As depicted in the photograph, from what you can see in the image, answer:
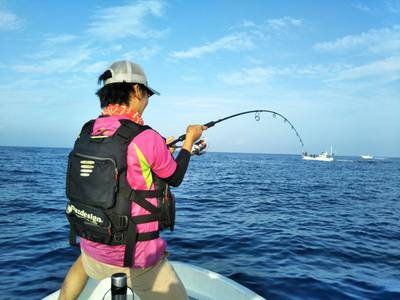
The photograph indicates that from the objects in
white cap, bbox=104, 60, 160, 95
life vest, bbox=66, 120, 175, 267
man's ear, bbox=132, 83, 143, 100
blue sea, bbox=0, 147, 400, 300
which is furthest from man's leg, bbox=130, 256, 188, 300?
blue sea, bbox=0, 147, 400, 300

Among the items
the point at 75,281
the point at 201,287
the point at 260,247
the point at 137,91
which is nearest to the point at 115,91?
the point at 137,91

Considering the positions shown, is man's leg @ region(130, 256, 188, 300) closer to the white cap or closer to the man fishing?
the man fishing

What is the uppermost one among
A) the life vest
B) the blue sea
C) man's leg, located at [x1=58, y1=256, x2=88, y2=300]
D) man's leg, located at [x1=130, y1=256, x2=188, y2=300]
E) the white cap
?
the white cap

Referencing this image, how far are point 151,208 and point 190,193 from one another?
17189 mm

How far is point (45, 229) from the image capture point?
9.88m

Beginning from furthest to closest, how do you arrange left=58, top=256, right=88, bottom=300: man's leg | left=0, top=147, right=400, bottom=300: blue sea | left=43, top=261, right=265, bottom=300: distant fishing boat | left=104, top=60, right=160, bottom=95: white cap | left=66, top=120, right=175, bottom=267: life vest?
left=0, top=147, right=400, bottom=300: blue sea < left=43, top=261, right=265, bottom=300: distant fishing boat < left=58, top=256, right=88, bottom=300: man's leg < left=104, top=60, right=160, bottom=95: white cap < left=66, top=120, right=175, bottom=267: life vest

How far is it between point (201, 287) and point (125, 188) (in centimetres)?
295

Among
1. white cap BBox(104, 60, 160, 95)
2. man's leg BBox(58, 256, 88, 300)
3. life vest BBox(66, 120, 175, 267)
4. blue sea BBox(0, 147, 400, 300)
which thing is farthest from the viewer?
blue sea BBox(0, 147, 400, 300)

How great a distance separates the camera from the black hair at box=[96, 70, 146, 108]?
2.63m

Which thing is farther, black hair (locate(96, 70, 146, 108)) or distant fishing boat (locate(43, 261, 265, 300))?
distant fishing boat (locate(43, 261, 265, 300))

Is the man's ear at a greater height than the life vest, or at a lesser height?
greater

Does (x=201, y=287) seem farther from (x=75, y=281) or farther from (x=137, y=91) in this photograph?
(x=137, y=91)

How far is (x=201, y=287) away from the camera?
479cm

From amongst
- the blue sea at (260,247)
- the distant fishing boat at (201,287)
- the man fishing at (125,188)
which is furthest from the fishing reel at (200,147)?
the blue sea at (260,247)
